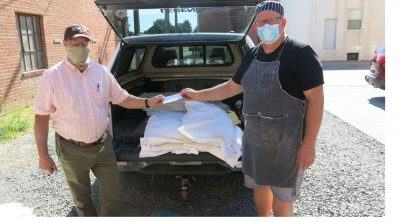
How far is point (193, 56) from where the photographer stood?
5.27 metres

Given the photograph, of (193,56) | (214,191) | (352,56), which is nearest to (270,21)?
(214,191)

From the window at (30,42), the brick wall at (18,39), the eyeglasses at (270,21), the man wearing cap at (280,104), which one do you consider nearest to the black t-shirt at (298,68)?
the man wearing cap at (280,104)

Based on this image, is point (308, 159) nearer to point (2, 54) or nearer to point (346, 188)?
point (346, 188)

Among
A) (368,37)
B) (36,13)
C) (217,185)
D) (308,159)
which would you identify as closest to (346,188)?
(217,185)

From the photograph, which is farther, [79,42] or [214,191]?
[214,191]

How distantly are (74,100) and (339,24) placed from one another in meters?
20.7

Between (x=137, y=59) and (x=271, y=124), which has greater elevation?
(x=137, y=59)

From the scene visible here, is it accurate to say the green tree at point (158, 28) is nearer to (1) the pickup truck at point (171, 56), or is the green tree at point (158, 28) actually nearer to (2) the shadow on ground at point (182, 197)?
(1) the pickup truck at point (171, 56)

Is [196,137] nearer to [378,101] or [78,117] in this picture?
[78,117]

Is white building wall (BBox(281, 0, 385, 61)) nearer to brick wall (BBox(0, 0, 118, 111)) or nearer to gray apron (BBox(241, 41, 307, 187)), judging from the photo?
brick wall (BBox(0, 0, 118, 111))

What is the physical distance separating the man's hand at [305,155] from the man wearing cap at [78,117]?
4.93 feet

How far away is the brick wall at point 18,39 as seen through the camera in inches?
305

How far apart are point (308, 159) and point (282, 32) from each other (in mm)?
890

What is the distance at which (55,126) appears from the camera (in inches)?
111
